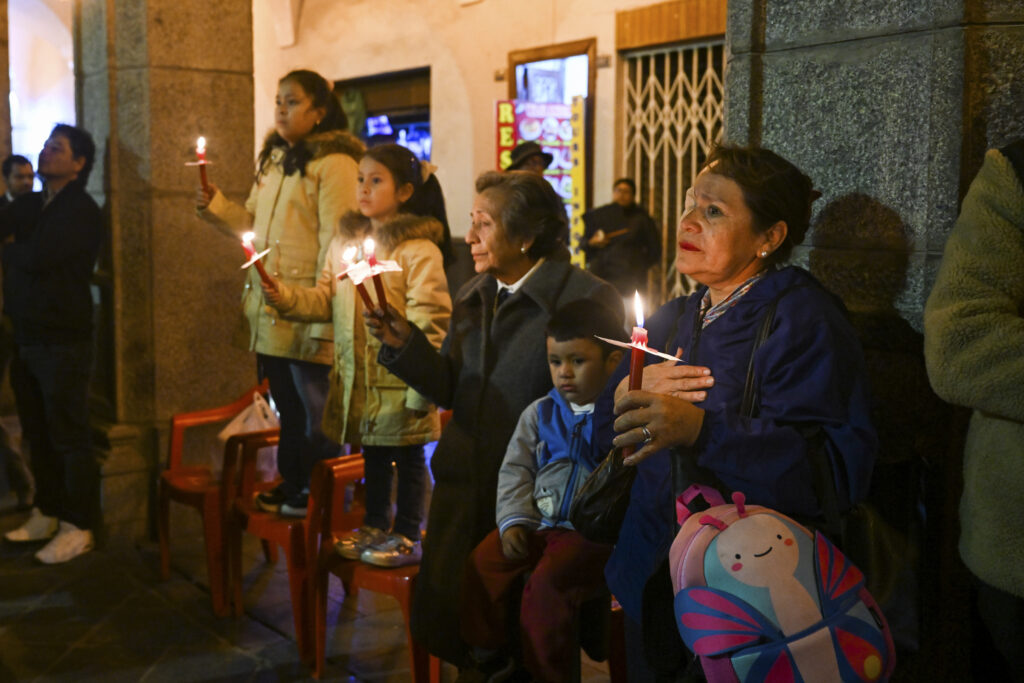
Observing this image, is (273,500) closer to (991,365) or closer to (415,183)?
(415,183)

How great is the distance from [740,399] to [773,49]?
47.8 inches

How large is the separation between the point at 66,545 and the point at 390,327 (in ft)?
9.89

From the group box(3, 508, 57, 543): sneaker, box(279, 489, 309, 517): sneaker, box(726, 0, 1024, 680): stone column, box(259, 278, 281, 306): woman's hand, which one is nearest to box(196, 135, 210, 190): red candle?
box(259, 278, 281, 306): woman's hand

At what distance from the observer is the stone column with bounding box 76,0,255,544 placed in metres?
5.48

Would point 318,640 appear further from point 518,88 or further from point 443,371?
point 518,88

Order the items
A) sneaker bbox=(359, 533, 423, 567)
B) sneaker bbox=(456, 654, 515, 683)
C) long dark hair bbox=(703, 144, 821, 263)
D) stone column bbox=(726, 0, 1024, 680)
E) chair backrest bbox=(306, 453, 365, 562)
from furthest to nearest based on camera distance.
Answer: chair backrest bbox=(306, 453, 365, 562), sneaker bbox=(359, 533, 423, 567), sneaker bbox=(456, 654, 515, 683), stone column bbox=(726, 0, 1024, 680), long dark hair bbox=(703, 144, 821, 263)

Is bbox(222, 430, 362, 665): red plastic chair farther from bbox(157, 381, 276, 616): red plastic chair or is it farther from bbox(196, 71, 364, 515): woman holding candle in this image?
bbox(196, 71, 364, 515): woman holding candle

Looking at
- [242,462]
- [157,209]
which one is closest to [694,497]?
[242,462]

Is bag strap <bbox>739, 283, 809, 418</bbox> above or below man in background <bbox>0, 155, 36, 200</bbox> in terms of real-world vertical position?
below

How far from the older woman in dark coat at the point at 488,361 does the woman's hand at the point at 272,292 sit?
575 millimetres

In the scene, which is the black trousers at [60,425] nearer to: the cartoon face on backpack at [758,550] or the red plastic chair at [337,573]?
the red plastic chair at [337,573]

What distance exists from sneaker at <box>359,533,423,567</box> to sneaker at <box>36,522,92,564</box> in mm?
2379

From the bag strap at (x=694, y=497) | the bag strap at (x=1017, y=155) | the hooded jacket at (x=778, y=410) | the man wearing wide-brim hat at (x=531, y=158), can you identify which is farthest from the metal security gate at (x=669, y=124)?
the bag strap at (x=694, y=497)

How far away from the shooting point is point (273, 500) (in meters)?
4.41
